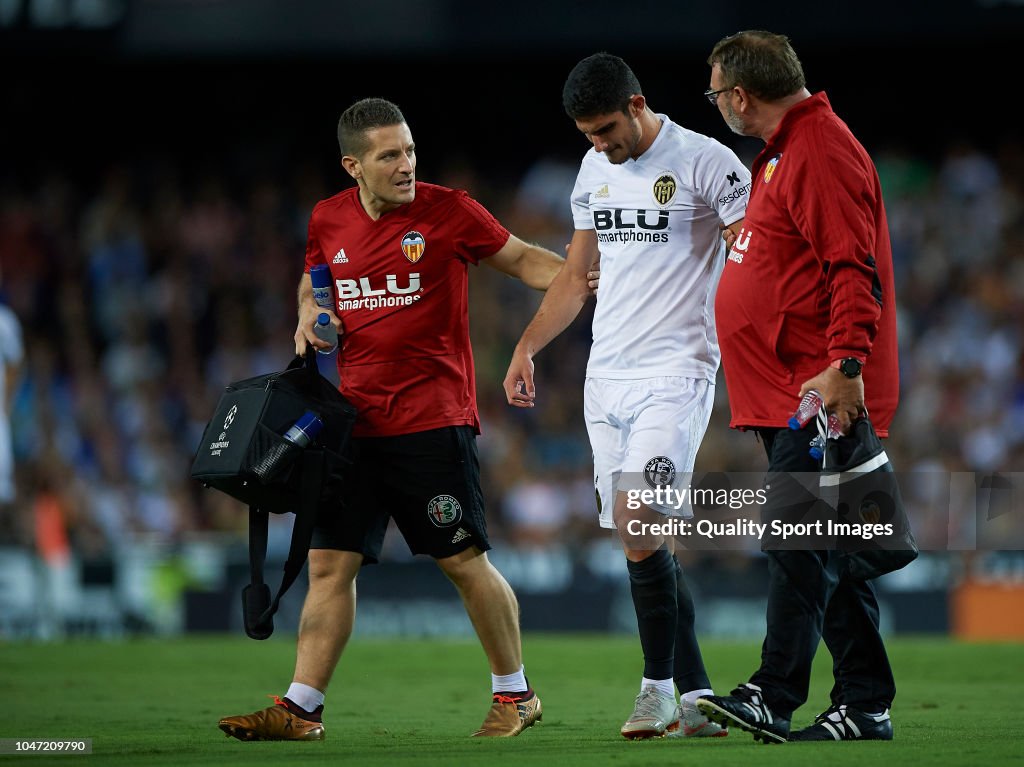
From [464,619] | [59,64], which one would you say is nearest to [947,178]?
[464,619]

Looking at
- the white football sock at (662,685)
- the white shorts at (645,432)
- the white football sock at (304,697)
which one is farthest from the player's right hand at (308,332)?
the white football sock at (662,685)

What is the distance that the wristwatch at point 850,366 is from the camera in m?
5.06

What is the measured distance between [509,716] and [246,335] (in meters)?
11.3

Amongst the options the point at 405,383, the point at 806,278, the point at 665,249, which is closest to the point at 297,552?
the point at 405,383

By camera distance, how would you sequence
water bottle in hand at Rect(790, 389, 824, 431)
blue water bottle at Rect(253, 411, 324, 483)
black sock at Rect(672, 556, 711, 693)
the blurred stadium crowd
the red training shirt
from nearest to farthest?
water bottle in hand at Rect(790, 389, 824, 431)
blue water bottle at Rect(253, 411, 324, 483)
black sock at Rect(672, 556, 711, 693)
the red training shirt
the blurred stadium crowd

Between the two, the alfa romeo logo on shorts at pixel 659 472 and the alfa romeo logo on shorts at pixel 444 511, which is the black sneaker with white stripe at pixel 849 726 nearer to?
the alfa romeo logo on shorts at pixel 659 472

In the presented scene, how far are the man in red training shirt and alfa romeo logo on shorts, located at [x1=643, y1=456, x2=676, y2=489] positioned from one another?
2.63 ft

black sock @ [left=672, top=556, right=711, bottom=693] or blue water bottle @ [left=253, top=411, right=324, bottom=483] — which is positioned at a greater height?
blue water bottle @ [left=253, top=411, right=324, bottom=483]

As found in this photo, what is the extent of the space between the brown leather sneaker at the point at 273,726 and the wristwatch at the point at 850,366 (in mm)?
2504

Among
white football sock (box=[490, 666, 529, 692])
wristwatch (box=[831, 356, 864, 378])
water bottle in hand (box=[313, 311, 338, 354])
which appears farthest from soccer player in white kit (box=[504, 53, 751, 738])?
wristwatch (box=[831, 356, 864, 378])

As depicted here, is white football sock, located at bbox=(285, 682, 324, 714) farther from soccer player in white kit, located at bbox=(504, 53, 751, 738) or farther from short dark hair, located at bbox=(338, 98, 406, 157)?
short dark hair, located at bbox=(338, 98, 406, 157)

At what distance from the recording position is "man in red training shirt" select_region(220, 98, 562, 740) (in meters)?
6.19

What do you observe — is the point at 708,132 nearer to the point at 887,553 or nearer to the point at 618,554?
the point at 618,554

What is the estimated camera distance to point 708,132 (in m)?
18.0
